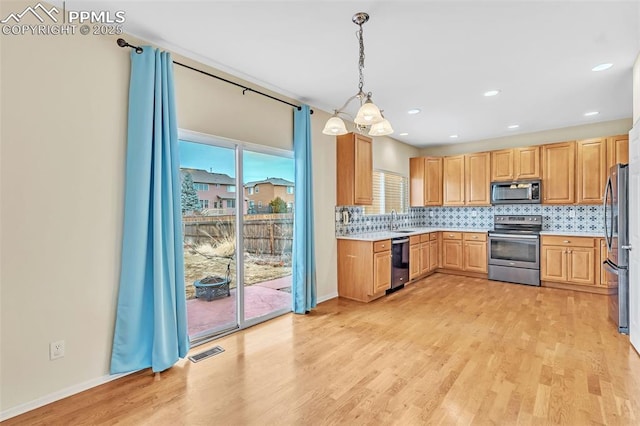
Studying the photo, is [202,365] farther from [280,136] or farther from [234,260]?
[280,136]

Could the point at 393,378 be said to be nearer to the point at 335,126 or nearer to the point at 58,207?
the point at 335,126

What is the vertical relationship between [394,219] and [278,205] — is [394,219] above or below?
below

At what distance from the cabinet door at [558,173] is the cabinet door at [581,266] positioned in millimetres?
863

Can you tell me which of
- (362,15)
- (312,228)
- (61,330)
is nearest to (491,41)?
(362,15)

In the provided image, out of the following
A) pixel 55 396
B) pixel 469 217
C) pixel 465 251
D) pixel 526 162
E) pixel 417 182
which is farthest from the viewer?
pixel 417 182

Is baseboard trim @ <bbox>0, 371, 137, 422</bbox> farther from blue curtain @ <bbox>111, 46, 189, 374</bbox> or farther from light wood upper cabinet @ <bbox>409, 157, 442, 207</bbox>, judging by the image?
light wood upper cabinet @ <bbox>409, 157, 442, 207</bbox>

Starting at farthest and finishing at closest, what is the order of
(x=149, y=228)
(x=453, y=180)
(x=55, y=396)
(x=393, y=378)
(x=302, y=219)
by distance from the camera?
1. (x=453, y=180)
2. (x=302, y=219)
3. (x=149, y=228)
4. (x=393, y=378)
5. (x=55, y=396)

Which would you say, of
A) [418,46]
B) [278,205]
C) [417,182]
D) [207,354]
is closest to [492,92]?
[418,46]

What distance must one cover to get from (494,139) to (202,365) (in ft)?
21.1

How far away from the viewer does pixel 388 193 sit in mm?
6383

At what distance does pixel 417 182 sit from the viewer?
695 cm

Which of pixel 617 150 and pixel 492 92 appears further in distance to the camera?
pixel 617 150

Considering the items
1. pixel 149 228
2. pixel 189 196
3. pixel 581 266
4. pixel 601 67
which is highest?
pixel 601 67

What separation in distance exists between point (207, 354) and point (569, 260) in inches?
218
